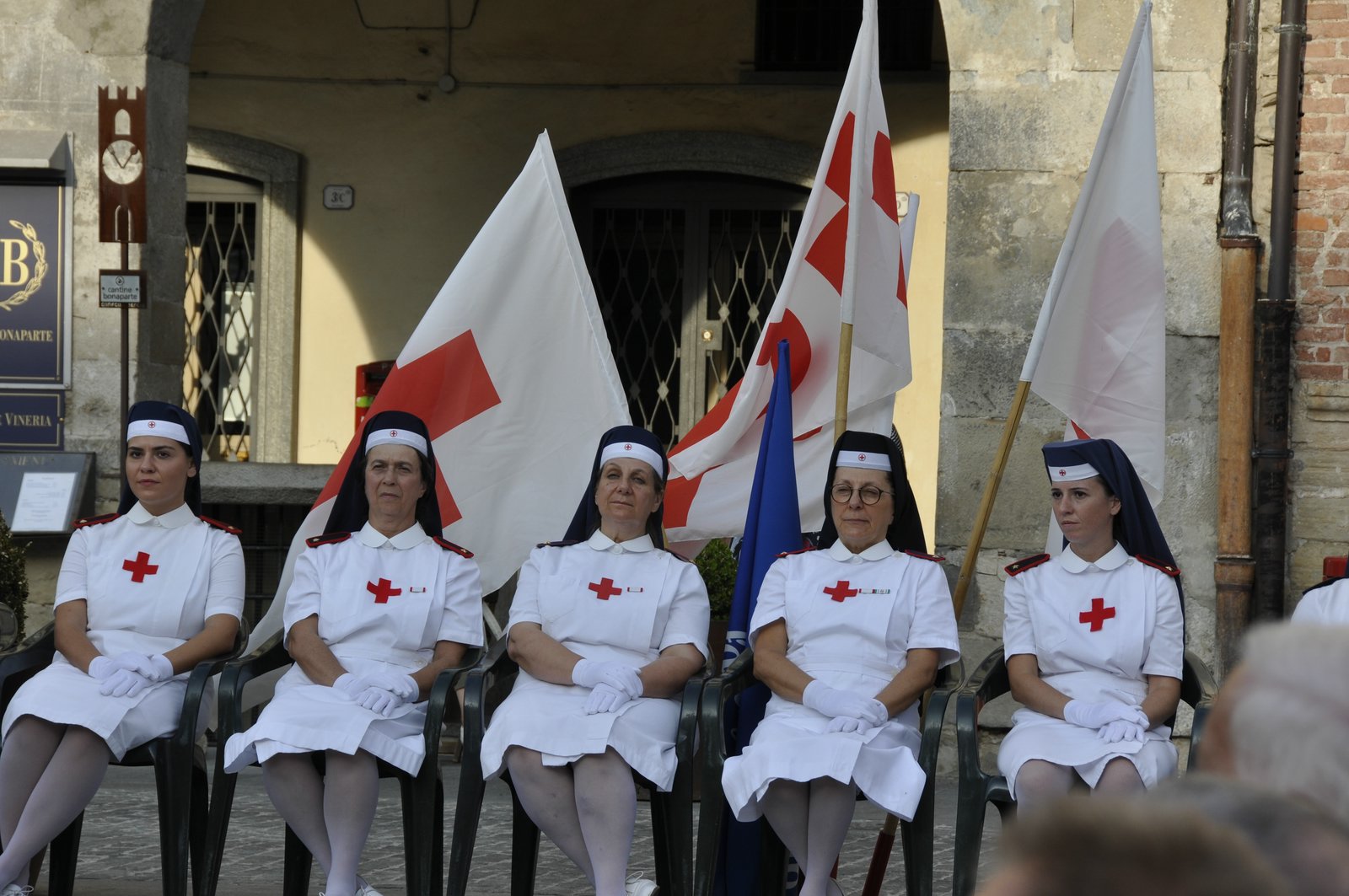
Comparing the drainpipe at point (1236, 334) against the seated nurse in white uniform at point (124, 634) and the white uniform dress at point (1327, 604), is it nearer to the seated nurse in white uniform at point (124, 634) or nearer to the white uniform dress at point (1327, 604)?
the white uniform dress at point (1327, 604)

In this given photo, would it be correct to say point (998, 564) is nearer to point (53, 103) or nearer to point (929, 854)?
point (929, 854)

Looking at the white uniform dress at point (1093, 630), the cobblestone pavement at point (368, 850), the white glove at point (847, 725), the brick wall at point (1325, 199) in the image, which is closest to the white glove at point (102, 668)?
the cobblestone pavement at point (368, 850)

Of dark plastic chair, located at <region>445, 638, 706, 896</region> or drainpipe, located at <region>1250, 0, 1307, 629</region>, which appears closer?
dark plastic chair, located at <region>445, 638, 706, 896</region>

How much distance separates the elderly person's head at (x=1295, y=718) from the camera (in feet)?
4.17

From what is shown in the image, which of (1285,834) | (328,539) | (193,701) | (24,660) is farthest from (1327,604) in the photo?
(1285,834)

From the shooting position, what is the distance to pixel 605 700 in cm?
452

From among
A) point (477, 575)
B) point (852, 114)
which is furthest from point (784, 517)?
point (852, 114)

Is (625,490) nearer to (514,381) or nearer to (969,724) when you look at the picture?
(514,381)

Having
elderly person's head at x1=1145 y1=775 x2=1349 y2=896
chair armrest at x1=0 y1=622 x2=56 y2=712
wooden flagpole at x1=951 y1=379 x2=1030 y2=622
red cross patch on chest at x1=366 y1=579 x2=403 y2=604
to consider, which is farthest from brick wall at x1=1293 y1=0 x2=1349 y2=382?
elderly person's head at x1=1145 y1=775 x2=1349 y2=896

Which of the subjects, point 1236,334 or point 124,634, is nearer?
point 124,634

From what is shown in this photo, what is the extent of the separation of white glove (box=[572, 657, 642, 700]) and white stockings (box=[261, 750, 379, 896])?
1.89ft

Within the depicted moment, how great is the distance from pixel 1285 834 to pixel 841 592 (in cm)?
363

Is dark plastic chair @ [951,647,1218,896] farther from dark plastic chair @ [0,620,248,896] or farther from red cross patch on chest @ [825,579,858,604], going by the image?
dark plastic chair @ [0,620,248,896]

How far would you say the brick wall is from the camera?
6590 millimetres
